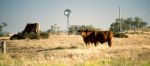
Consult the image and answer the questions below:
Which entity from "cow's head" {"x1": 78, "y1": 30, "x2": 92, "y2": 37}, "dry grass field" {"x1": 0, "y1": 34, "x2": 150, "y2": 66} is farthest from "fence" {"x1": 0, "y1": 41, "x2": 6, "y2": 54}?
"cow's head" {"x1": 78, "y1": 30, "x2": 92, "y2": 37}

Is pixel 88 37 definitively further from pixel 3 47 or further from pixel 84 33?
pixel 3 47

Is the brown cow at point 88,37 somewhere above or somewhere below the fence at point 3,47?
above

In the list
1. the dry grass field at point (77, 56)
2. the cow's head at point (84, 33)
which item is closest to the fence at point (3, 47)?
the dry grass field at point (77, 56)

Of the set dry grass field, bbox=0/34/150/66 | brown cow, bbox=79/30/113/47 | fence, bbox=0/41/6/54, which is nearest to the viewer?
dry grass field, bbox=0/34/150/66

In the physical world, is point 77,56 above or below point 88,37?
below

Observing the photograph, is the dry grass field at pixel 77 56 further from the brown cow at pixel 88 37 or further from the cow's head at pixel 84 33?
the cow's head at pixel 84 33

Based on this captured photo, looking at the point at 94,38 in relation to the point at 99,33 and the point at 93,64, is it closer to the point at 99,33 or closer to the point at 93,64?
the point at 99,33

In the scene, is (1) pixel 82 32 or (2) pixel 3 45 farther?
(1) pixel 82 32

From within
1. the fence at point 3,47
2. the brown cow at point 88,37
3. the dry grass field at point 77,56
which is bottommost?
the dry grass field at point 77,56

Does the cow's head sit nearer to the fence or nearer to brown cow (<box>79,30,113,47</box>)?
brown cow (<box>79,30,113,47</box>)

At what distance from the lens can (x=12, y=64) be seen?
46.9ft

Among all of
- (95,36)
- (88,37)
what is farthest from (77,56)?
(95,36)

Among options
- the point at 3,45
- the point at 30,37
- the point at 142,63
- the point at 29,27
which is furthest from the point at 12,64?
the point at 29,27

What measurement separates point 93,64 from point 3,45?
907 cm
